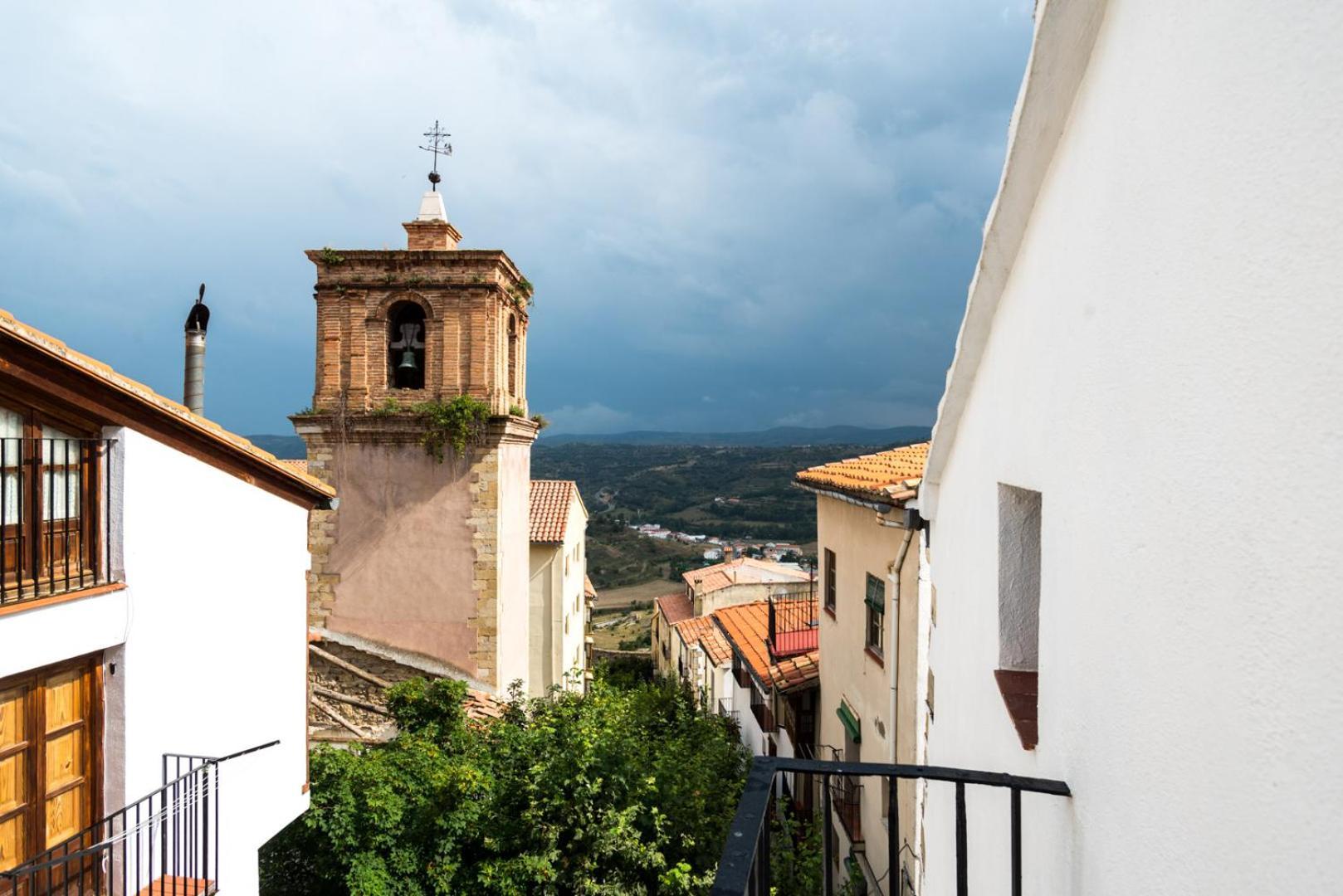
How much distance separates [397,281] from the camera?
1628 cm

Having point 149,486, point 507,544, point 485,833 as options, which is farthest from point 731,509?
point 149,486

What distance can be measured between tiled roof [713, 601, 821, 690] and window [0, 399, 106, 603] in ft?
32.1

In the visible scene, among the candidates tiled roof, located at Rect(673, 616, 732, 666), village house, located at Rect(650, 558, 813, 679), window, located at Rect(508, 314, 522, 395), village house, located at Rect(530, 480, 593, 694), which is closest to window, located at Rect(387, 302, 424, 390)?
window, located at Rect(508, 314, 522, 395)

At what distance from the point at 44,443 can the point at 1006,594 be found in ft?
20.4

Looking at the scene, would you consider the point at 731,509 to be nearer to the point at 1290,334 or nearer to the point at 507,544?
the point at 507,544

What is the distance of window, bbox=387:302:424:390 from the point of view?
16.5 metres

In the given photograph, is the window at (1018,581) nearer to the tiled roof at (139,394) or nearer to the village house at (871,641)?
the village house at (871,641)

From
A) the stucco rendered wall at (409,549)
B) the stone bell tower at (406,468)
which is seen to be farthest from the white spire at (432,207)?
the stucco rendered wall at (409,549)

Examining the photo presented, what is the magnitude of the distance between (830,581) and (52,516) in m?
9.46

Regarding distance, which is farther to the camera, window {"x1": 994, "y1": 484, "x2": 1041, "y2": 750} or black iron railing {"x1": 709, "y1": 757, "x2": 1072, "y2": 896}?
window {"x1": 994, "y1": 484, "x2": 1041, "y2": 750}

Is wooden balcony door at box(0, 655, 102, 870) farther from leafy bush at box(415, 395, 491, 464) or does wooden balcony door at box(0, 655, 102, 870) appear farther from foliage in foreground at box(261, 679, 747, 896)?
leafy bush at box(415, 395, 491, 464)

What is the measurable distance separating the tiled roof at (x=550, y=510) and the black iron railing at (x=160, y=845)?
15.8m

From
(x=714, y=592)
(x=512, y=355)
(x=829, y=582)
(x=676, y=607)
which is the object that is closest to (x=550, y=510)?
(x=512, y=355)

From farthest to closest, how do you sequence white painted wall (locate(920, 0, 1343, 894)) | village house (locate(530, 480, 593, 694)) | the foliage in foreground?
village house (locate(530, 480, 593, 694))
the foliage in foreground
white painted wall (locate(920, 0, 1343, 894))
